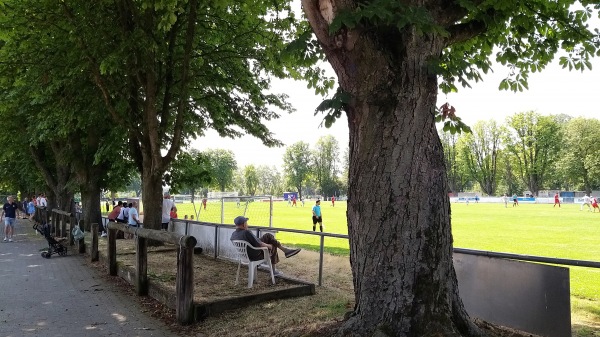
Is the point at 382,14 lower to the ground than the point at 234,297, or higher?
higher

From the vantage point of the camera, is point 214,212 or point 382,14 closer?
point 382,14

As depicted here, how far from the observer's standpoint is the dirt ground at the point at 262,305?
538 cm

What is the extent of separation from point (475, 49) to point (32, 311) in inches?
305

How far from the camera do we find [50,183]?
25.3 metres

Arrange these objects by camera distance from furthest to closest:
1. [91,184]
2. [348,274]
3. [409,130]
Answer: [91,184] → [348,274] → [409,130]

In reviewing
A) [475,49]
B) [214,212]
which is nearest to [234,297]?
[475,49]

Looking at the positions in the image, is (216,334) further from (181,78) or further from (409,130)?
(181,78)

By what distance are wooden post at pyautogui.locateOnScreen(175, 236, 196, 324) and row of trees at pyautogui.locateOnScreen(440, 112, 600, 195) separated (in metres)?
76.6

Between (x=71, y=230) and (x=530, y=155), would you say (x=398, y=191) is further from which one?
(x=530, y=155)

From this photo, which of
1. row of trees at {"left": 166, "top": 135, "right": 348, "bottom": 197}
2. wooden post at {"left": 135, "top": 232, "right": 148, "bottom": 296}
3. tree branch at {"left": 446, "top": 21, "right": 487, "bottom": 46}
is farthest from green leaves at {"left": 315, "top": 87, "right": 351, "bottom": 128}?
row of trees at {"left": 166, "top": 135, "right": 348, "bottom": 197}

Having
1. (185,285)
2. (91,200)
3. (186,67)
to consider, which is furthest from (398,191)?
(91,200)

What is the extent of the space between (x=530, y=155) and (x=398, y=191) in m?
93.5

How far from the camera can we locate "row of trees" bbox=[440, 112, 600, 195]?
80.4 meters

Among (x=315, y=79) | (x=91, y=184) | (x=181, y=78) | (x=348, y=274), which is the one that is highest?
(x=181, y=78)
